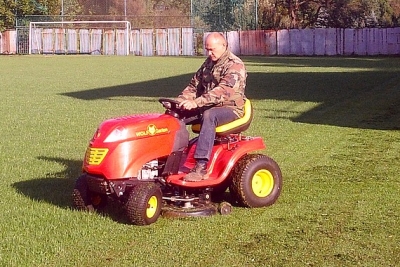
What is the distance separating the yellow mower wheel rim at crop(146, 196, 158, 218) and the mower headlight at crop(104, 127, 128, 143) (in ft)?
1.98

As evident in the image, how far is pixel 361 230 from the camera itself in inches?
272

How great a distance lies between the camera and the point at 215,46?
7.59 m

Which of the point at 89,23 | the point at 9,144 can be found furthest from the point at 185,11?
the point at 9,144

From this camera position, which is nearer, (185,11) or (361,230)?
(361,230)

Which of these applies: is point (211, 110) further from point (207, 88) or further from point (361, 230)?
point (361, 230)

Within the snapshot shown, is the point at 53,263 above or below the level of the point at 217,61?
below

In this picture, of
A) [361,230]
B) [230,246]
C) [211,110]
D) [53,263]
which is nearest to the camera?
[53,263]

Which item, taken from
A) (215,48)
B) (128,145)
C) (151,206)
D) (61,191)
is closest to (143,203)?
(151,206)

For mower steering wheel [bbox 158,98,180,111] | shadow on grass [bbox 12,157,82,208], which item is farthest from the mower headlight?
shadow on grass [bbox 12,157,82,208]

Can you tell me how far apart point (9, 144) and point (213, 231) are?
625 centimetres

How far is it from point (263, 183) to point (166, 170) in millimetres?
1083

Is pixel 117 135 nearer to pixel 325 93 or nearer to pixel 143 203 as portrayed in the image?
pixel 143 203

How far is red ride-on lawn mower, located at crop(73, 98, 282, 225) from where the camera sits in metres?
7.05

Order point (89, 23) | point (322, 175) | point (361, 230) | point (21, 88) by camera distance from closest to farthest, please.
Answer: point (361, 230), point (322, 175), point (21, 88), point (89, 23)
